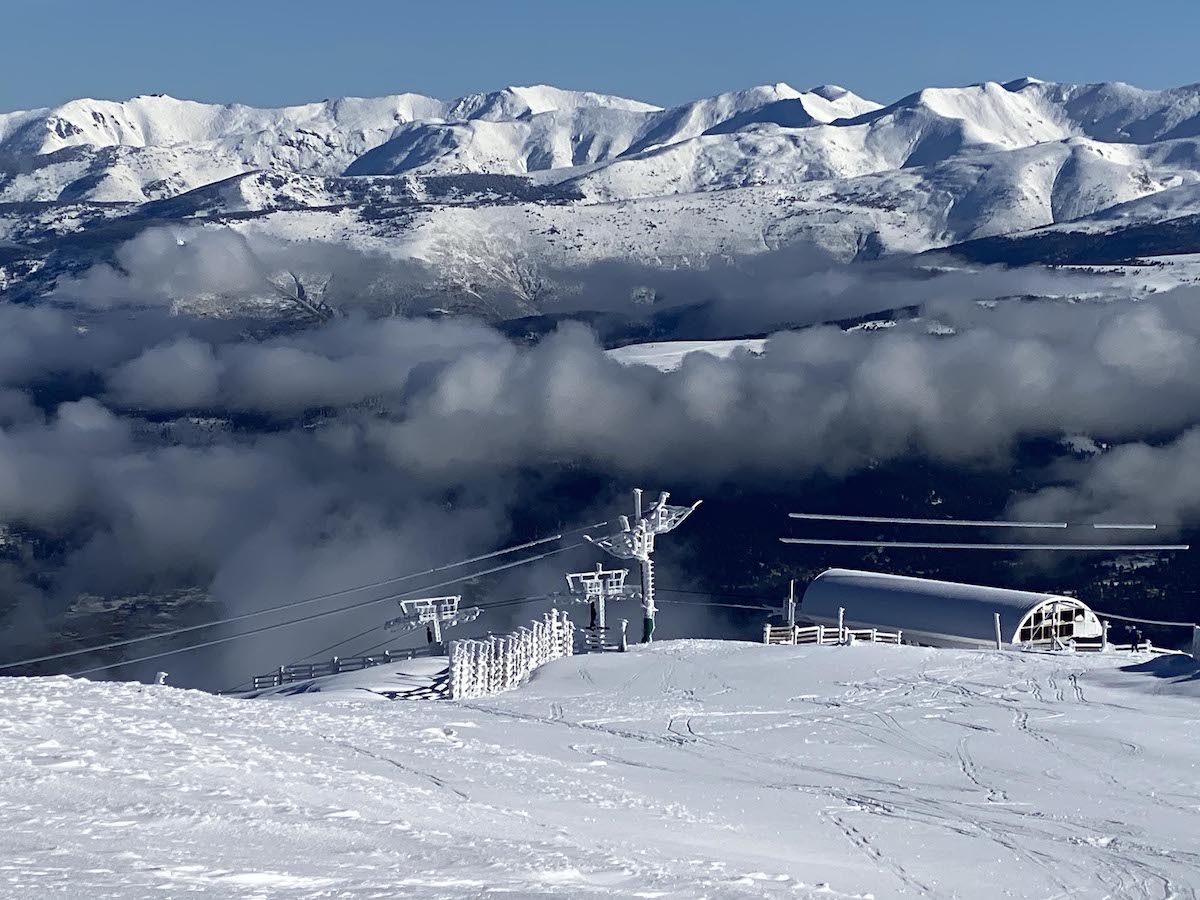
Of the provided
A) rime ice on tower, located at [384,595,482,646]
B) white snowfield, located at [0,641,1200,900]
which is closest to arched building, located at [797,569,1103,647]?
rime ice on tower, located at [384,595,482,646]

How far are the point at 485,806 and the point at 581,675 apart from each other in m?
25.5

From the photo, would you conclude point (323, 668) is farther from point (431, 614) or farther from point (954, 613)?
point (954, 613)

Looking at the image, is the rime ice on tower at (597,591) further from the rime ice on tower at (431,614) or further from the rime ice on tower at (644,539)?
the rime ice on tower at (431,614)

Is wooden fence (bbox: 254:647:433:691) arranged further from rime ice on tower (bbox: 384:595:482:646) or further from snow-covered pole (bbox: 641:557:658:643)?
snow-covered pole (bbox: 641:557:658:643)

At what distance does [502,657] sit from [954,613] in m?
47.9

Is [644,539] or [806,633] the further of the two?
[806,633]

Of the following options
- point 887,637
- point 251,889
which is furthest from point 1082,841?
point 887,637

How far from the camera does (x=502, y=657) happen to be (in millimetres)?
54844

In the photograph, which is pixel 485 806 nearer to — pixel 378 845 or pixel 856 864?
pixel 378 845

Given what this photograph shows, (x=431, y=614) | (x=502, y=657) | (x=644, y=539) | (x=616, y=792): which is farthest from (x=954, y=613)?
Answer: (x=616, y=792)

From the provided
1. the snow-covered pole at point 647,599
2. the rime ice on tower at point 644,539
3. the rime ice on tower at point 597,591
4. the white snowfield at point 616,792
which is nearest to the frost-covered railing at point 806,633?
the snow-covered pole at point 647,599

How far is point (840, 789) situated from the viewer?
1363 inches

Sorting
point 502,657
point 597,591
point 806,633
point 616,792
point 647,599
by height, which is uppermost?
point 597,591

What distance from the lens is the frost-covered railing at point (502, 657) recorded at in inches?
2031
